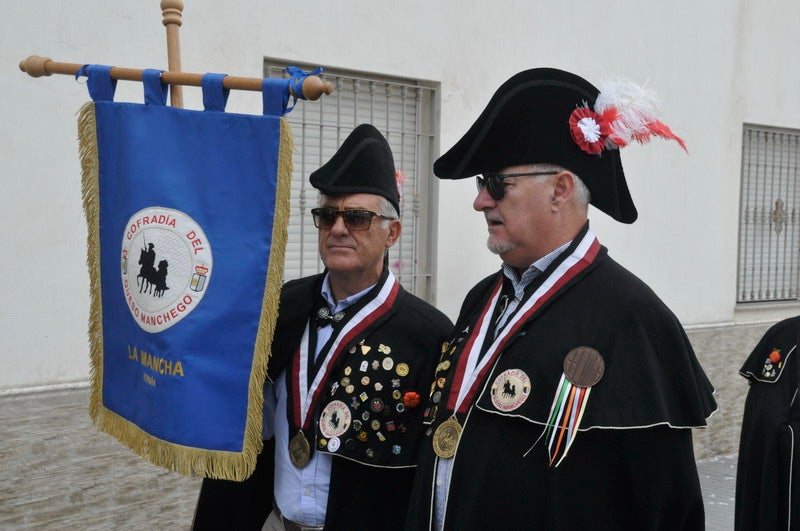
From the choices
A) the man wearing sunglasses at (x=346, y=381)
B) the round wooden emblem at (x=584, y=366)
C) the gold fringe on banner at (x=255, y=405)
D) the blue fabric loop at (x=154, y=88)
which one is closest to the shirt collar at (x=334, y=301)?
the man wearing sunglasses at (x=346, y=381)

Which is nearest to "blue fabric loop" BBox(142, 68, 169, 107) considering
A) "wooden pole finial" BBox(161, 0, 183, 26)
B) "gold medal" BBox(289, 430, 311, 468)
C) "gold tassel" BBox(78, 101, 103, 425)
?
"wooden pole finial" BBox(161, 0, 183, 26)

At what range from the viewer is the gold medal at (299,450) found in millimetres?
3215

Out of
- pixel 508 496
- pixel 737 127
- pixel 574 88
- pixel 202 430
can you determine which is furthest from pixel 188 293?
pixel 737 127

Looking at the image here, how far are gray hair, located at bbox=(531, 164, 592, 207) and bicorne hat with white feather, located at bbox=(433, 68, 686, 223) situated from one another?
0.04ft

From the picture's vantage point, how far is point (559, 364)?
259 cm

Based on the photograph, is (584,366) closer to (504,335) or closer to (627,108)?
(504,335)

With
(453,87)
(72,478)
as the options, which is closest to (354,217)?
(72,478)

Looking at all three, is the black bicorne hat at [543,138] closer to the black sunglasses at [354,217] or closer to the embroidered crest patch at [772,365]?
the black sunglasses at [354,217]

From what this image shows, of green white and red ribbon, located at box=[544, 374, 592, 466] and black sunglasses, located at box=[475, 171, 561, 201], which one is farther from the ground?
black sunglasses, located at box=[475, 171, 561, 201]

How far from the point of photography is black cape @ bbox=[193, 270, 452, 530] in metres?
3.21

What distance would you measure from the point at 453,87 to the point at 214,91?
13.0 feet

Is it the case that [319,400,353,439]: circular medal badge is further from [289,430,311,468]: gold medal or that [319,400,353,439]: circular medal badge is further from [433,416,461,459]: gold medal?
[433,416,461,459]: gold medal

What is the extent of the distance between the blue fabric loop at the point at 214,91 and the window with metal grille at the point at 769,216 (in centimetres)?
716

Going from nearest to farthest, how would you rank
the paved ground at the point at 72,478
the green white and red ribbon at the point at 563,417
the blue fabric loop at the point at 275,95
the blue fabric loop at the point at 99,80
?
the green white and red ribbon at the point at 563,417 → the blue fabric loop at the point at 275,95 → the blue fabric loop at the point at 99,80 → the paved ground at the point at 72,478
